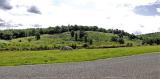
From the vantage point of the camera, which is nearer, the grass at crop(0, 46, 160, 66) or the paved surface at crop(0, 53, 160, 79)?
the paved surface at crop(0, 53, 160, 79)

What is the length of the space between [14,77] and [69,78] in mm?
2955

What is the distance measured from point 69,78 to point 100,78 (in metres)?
1.63

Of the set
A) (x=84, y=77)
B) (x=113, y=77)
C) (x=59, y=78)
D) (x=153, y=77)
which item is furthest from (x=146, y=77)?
(x=59, y=78)

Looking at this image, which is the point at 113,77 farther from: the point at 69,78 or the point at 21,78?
the point at 21,78

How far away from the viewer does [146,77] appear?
17781mm

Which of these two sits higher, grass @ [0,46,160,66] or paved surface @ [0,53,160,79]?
paved surface @ [0,53,160,79]

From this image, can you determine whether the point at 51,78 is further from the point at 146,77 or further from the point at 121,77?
the point at 146,77

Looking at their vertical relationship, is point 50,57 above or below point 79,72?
below

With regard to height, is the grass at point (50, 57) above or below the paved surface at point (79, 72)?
below

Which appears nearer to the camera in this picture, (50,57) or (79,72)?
(79,72)

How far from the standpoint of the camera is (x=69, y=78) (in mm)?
16891

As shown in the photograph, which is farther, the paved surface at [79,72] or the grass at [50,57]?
the grass at [50,57]

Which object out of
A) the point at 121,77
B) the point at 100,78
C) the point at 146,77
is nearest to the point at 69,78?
the point at 100,78

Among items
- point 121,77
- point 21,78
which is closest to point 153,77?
point 121,77
